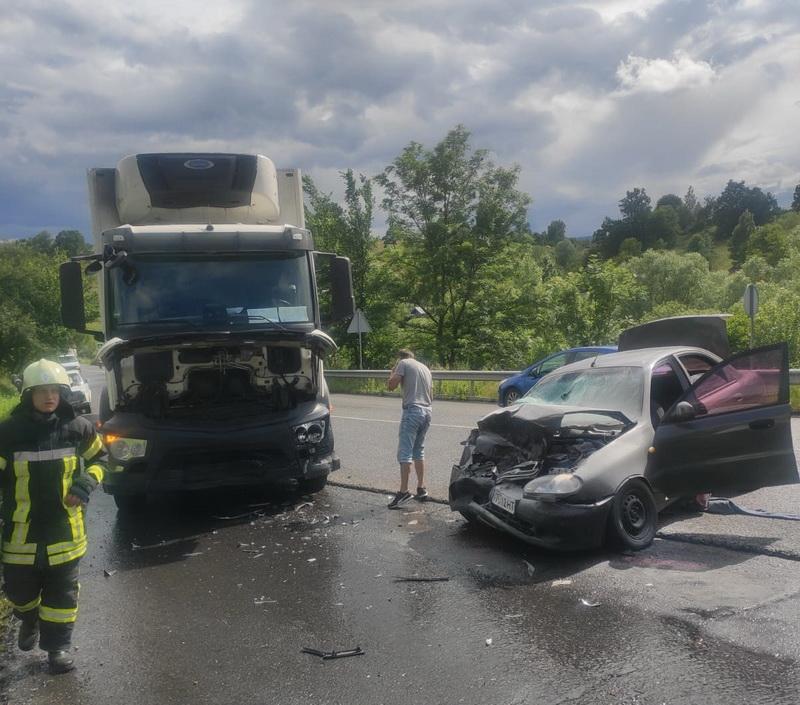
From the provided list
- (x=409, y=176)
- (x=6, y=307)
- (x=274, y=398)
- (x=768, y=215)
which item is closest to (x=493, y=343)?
(x=409, y=176)

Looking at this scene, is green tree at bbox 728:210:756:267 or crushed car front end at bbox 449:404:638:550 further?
green tree at bbox 728:210:756:267

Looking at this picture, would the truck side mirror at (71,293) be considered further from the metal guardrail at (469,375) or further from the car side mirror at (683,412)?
the metal guardrail at (469,375)

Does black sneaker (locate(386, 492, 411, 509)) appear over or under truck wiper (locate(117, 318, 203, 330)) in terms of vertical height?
under

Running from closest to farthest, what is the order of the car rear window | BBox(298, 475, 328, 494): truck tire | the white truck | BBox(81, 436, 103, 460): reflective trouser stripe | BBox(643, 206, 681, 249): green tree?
BBox(81, 436, 103, 460): reflective trouser stripe < the car rear window < the white truck < BBox(298, 475, 328, 494): truck tire < BBox(643, 206, 681, 249): green tree

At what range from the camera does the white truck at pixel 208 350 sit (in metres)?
7.22

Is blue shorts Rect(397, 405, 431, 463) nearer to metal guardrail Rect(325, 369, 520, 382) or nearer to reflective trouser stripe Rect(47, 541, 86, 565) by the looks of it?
reflective trouser stripe Rect(47, 541, 86, 565)

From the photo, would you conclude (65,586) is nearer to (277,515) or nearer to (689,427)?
(277,515)

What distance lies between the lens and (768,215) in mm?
158375

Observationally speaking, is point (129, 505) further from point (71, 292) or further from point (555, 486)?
point (555, 486)

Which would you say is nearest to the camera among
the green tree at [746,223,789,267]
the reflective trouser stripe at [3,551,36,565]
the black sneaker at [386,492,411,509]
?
the reflective trouser stripe at [3,551,36,565]

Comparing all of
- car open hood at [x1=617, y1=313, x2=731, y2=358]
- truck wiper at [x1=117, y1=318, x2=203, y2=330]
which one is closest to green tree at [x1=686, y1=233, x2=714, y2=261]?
car open hood at [x1=617, y1=313, x2=731, y2=358]

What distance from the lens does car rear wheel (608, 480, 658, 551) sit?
5.72 meters

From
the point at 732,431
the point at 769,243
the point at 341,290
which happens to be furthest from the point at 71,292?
the point at 769,243

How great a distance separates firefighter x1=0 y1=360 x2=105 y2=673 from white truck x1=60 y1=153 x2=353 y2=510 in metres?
2.97
